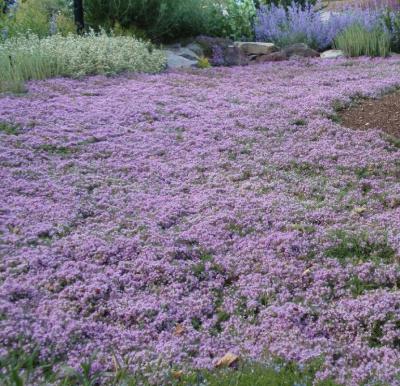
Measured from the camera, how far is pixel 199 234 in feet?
16.3

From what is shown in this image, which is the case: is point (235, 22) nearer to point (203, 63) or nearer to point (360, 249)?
point (203, 63)

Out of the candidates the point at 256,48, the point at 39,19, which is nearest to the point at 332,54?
the point at 256,48

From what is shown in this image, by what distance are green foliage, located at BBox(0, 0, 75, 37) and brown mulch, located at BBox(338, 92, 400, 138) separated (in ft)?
22.7

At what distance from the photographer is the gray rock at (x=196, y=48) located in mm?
13562

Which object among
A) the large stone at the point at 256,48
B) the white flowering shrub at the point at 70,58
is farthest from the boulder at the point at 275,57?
the white flowering shrub at the point at 70,58

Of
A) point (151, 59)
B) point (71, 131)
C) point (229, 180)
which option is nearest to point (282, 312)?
point (229, 180)

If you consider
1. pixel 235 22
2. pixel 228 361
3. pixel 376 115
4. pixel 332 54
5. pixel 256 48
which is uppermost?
pixel 235 22

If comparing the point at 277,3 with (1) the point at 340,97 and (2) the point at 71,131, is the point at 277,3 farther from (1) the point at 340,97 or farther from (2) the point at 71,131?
(2) the point at 71,131

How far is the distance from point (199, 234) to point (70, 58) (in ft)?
21.7

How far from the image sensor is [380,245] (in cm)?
471

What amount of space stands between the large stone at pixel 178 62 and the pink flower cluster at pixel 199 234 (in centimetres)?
398

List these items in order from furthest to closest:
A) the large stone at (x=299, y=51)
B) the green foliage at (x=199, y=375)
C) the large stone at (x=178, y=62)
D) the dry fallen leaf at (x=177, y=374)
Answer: the large stone at (x=299, y=51), the large stone at (x=178, y=62), the dry fallen leaf at (x=177, y=374), the green foliage at (x=199, y=375)

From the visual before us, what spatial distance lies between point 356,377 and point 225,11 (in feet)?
48.7

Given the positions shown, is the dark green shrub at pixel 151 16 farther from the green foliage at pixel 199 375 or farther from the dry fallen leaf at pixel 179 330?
the green foliage at pixel 199 375
